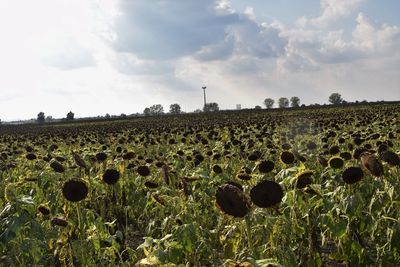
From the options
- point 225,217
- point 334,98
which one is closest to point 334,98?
point 334,98

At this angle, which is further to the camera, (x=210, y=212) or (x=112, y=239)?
(x=210, y=212)

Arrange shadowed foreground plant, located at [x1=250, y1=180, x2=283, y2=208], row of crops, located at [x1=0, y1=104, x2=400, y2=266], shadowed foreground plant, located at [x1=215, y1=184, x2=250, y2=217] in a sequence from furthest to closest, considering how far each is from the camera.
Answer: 1. row of crops, located at [x1=0, y1=104, x2=400, y2=266]
2. shadowed foreground plant, located at [x1=250, y1=180, x2=283, y2=208]
3. shadowed foreground plant, located at [x1=215, y1=184, x2=250, y2=217]

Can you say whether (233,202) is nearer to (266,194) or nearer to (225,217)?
(266,194)

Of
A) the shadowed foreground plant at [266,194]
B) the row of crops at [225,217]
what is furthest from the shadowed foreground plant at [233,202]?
the shadowed foreground plant at [266,194]

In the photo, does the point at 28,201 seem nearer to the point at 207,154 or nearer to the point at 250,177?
the point at 250,177

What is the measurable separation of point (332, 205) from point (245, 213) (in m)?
1.97

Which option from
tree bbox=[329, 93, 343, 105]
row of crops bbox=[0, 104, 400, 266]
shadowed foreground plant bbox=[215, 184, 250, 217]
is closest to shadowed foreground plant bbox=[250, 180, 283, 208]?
row of crops bbox=[0, 104, 400, 266]

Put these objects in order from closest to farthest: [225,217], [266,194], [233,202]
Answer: [233,202] → [266,194] → [225,217]

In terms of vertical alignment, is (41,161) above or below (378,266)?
above

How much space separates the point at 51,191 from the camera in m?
7.27

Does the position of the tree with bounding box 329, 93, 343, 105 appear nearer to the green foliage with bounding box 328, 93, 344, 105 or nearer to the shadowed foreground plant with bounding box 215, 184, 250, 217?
the green foliage with bounding box 328, 93, 344, 105

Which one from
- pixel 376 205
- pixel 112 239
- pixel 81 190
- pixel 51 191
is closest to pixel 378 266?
pixel 376 205

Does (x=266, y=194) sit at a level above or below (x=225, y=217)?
above

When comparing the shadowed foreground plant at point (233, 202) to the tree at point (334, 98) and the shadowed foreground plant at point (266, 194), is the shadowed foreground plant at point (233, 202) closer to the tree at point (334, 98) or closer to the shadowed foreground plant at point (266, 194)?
the shadowed foreground plant at point (266, 194)
